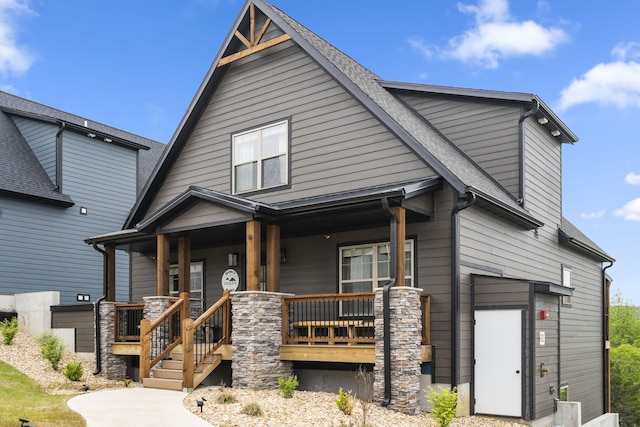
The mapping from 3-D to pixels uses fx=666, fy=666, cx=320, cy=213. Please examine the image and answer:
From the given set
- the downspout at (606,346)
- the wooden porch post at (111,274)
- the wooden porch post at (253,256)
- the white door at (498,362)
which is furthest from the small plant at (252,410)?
the downspout at (606,346)

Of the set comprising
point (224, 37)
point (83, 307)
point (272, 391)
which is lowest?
point (272, 391)

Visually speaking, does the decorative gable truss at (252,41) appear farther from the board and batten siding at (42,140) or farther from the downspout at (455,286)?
the board and batten siding at (42,140)

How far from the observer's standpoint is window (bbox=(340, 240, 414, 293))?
536 inches

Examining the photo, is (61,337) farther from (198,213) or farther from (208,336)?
(198,213)

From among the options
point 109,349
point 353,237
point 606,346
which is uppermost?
point 353,237

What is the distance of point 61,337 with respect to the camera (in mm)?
17891

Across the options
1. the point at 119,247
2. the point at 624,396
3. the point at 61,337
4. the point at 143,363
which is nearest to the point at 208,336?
the point at 143,363

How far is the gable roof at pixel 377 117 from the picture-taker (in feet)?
42.3

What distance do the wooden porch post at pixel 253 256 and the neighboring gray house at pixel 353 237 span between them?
43 mm

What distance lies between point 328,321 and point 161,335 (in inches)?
156

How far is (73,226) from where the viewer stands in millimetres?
22516

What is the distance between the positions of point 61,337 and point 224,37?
907cm

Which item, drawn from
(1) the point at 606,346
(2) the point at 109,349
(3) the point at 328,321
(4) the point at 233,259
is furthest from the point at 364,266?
(1) the point at 606,346

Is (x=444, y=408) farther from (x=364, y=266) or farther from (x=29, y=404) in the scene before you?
(x=29, y=404)
